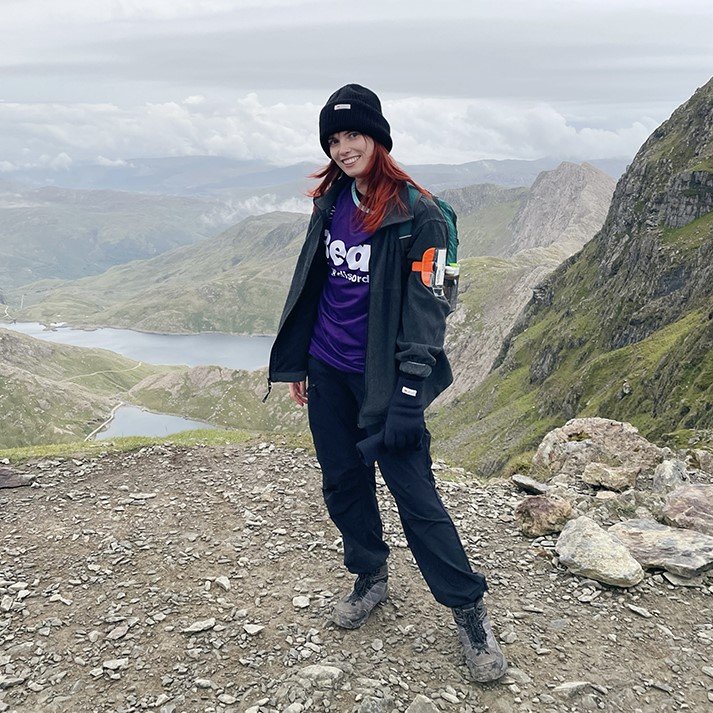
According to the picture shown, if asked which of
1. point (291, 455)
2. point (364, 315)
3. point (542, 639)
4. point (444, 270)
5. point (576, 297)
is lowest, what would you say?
point (576, 297)

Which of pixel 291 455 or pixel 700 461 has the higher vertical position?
pixel 700 461

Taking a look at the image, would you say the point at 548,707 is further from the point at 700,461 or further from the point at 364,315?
the point at 700,461

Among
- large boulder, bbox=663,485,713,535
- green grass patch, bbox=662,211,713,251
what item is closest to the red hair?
large boulder, bbox=663,485,713,535

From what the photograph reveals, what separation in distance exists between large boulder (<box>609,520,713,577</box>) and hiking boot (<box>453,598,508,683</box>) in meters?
3.53

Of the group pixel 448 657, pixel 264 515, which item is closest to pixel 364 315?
pixel 448 657

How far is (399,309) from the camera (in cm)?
643

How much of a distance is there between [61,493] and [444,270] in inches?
418

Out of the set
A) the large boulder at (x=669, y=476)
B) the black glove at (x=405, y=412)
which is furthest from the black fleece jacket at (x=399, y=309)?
the large boulder at (x=669, y=476)

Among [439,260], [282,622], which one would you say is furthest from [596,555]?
[439,260]

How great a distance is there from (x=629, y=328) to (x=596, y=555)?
8871cm

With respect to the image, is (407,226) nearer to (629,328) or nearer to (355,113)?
(355,113)

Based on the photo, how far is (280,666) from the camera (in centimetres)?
740

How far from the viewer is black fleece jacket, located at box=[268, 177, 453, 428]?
20.4 ft

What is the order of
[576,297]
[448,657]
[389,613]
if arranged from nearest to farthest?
[448,657] < [389,613] < [576,297]
